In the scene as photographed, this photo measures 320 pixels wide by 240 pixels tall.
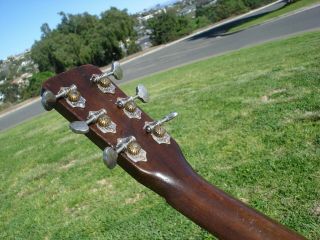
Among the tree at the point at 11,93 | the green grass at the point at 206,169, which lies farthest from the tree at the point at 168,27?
the green grass at the point at 206,169

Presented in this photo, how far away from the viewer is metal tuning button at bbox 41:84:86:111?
56.9 inches

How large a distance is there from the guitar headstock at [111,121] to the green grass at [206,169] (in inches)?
→ 87.2

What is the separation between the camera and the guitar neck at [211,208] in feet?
4.86

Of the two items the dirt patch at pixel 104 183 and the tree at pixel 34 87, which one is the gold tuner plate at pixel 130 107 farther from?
the tree at pixel 34 87

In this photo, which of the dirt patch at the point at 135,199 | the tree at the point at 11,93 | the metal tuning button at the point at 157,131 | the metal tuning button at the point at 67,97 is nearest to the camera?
the metal tuning button at the point at 67,97

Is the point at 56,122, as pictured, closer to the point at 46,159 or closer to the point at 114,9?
the point at 46,159

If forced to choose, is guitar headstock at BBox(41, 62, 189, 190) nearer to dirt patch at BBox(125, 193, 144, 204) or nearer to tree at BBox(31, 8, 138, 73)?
dirt patch at BBox(125, 193, 144, 204)

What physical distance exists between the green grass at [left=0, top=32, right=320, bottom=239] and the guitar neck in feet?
6.73

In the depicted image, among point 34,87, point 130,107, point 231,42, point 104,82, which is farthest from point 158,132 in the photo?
point 34,87

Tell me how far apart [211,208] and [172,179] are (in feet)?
0.58

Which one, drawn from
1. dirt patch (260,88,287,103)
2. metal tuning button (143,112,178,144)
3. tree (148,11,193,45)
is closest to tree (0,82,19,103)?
tree (148,11,193,45)

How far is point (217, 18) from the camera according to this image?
131ft

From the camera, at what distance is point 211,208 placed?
60.1 inches

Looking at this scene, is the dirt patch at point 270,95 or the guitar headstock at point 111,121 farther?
the dirt patch at point 270,95
